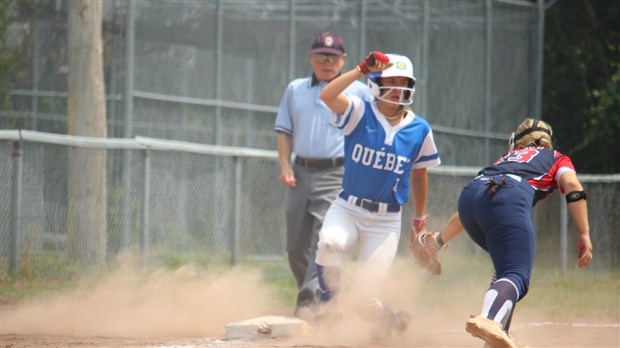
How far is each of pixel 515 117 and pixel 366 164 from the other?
12.5 meters

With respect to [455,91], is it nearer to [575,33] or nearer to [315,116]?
[575,33]

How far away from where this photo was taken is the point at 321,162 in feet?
30.6

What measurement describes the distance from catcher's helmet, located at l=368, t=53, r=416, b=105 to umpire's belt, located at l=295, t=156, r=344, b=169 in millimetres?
1520

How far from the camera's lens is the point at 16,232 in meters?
11.5

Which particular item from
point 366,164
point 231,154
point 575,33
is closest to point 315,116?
point 366,164

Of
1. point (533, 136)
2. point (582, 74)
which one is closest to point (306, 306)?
point (533, 136)

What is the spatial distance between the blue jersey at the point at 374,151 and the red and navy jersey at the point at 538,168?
1.02 meters

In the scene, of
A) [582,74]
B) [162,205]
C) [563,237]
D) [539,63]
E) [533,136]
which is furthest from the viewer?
[582,74]

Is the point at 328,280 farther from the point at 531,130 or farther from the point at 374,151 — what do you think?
the point at 531,130

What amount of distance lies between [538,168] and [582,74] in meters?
14.2

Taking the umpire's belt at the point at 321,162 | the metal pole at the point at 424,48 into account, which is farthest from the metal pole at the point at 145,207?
the metal pole at the point at 424,48

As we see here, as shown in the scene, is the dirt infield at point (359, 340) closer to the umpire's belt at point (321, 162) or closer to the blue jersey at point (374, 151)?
the blue jersey at point (374, 151)

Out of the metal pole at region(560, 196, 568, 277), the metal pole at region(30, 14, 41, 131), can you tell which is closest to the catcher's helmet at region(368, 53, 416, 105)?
the metal pole at region(30, 14, 41, 131)

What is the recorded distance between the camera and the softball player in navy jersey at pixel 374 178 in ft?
25.6
